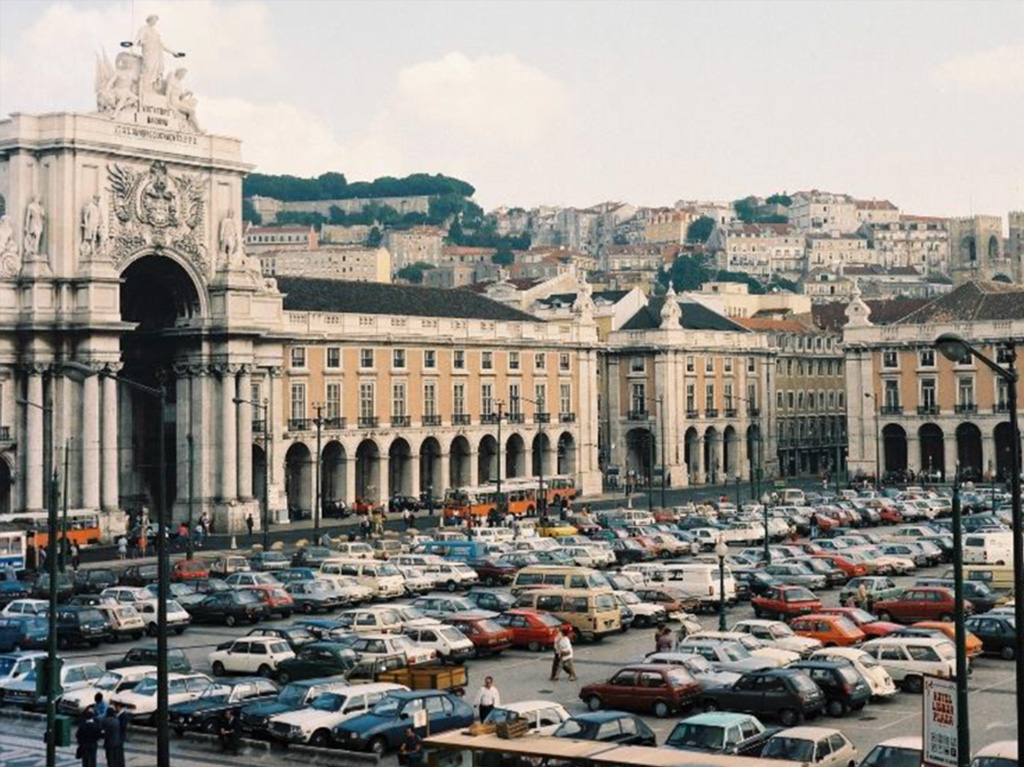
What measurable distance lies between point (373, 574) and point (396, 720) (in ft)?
80.5

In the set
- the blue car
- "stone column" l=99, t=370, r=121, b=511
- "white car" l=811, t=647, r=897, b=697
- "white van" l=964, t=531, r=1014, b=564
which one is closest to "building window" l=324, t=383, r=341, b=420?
"stone column" l=99, t=370, r=121, b=511

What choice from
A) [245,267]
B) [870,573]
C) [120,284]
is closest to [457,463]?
[245,267]

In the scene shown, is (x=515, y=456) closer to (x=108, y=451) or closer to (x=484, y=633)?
(x=108, y=451)

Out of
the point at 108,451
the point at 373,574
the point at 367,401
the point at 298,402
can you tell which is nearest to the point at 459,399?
the point at 367,401

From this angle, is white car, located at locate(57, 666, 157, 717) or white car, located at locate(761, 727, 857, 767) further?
white car, located at locate(57, 666, 157, 717)

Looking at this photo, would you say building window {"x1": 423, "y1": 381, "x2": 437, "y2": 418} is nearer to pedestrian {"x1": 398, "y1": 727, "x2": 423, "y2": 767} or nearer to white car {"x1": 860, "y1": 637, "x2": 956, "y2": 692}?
white car {"x1": 860, "y1": 637, "x2": 956, "y2": 692}

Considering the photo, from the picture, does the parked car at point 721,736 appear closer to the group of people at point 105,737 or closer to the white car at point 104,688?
→ the group of people at point 105,737

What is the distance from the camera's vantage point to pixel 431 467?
108 metres

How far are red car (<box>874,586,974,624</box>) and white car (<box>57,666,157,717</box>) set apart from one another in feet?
77.1

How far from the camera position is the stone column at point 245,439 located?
89438 mm

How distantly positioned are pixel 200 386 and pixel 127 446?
628 centimetres

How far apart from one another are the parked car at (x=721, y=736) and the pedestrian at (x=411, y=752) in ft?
15.5

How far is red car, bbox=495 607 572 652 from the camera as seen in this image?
46938 millimetres

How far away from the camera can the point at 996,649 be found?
44.4 meters
